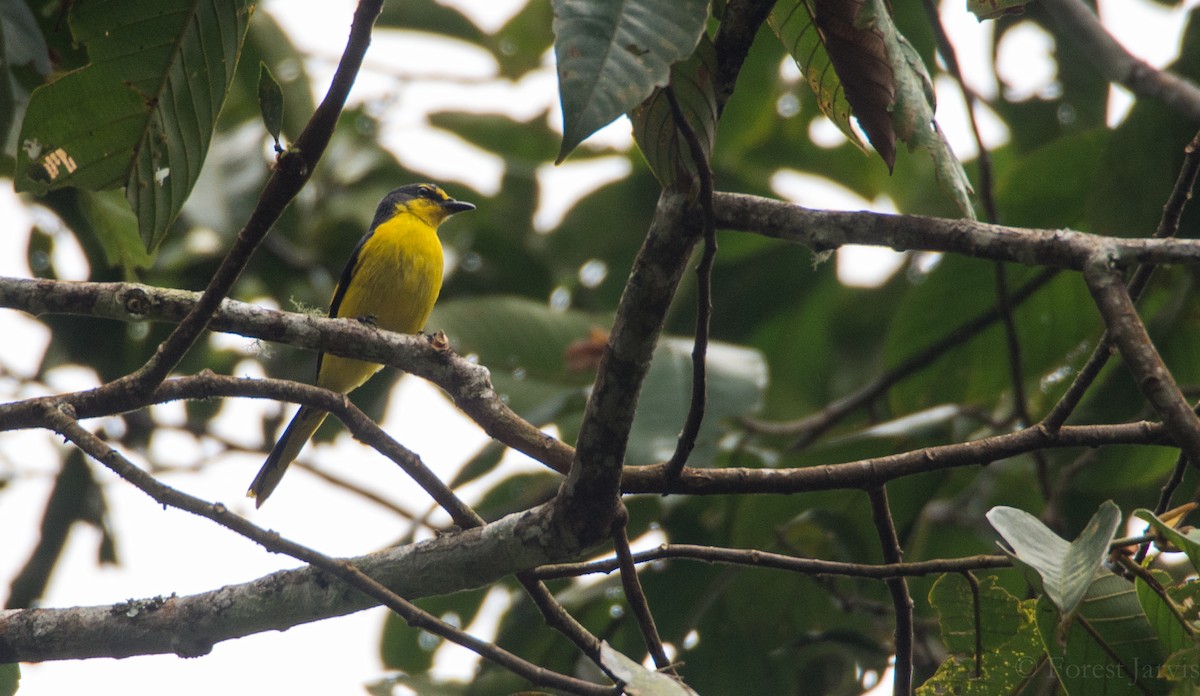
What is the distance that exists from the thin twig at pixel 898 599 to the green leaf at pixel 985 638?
0.06 m

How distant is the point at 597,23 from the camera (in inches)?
55.4

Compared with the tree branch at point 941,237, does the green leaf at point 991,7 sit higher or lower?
higher

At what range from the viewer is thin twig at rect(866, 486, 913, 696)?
2.14 meters

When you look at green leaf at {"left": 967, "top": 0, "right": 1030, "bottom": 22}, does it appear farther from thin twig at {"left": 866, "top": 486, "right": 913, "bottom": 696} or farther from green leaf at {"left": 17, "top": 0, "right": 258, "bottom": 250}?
green leaf at {"left": 17, "top": 0, "right": 258, "bottom": 250}

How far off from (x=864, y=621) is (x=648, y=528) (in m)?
0.87

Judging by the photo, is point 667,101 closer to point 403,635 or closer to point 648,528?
point 648,528

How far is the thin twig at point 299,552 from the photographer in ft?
6.33

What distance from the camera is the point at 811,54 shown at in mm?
1939

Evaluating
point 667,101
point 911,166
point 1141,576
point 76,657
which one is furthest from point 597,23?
point 911,166

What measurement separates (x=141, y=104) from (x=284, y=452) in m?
2.64

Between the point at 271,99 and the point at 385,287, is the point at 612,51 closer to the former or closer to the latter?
the point at 271,99

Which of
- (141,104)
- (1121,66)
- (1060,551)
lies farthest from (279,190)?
(1121,66)

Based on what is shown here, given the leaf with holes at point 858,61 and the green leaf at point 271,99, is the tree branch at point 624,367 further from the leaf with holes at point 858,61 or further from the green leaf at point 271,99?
the green leaf at point 271,99

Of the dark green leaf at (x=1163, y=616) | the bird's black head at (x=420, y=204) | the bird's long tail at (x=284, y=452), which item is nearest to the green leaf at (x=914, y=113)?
the dark green leaf at (x=1163, y=616)
